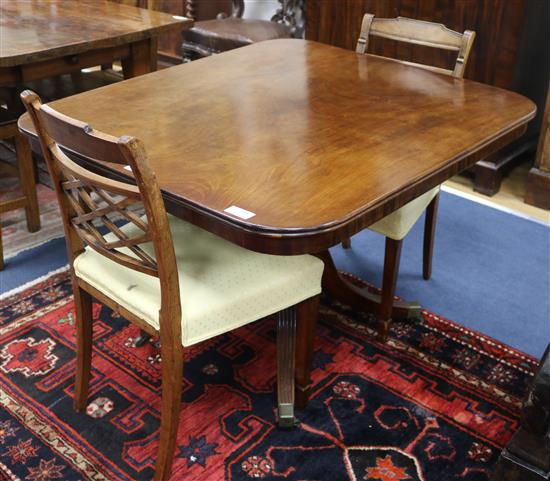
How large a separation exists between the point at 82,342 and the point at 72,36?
50.3 inches

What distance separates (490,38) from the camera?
2.86 metres

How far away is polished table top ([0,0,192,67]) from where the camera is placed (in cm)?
232

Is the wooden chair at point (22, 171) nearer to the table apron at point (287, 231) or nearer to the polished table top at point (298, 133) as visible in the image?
the polished table top at point (298, 133)

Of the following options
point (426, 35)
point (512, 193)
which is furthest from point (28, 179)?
point (512, 193)

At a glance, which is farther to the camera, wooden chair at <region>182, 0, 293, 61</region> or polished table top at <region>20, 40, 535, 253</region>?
wooden chair at <region>182, 0, 293, 61</region>

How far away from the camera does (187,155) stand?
1.48 m

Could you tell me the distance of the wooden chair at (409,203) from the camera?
193 centimetres

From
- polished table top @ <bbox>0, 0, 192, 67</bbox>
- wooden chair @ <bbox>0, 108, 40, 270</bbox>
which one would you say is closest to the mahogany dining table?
polished table top @ <bbox>0, 0, 192, 67</bbox>

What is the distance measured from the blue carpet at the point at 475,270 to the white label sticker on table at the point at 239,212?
3.92 ft

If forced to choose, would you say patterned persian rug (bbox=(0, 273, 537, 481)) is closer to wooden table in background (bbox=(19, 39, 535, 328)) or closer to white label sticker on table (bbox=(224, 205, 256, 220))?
wooden table in background (bbox=(19, 39, 535, 328))

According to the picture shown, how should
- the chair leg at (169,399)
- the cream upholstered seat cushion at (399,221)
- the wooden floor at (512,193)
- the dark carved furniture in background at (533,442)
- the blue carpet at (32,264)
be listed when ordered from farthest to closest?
the wooden floor at (512,193)
the blue carpet at (32,264)
the cream upholstered seat cushion at (399,221)
the chair leg at (169,399)
the dark carved furniture in background at (533,442)

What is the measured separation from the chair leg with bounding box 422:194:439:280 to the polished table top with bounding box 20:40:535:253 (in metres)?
0.45

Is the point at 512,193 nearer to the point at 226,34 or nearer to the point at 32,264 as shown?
the point at 226,34

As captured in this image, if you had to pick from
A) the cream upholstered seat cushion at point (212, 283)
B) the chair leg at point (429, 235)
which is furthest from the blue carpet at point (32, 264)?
the chair leg at point (429, 235)
